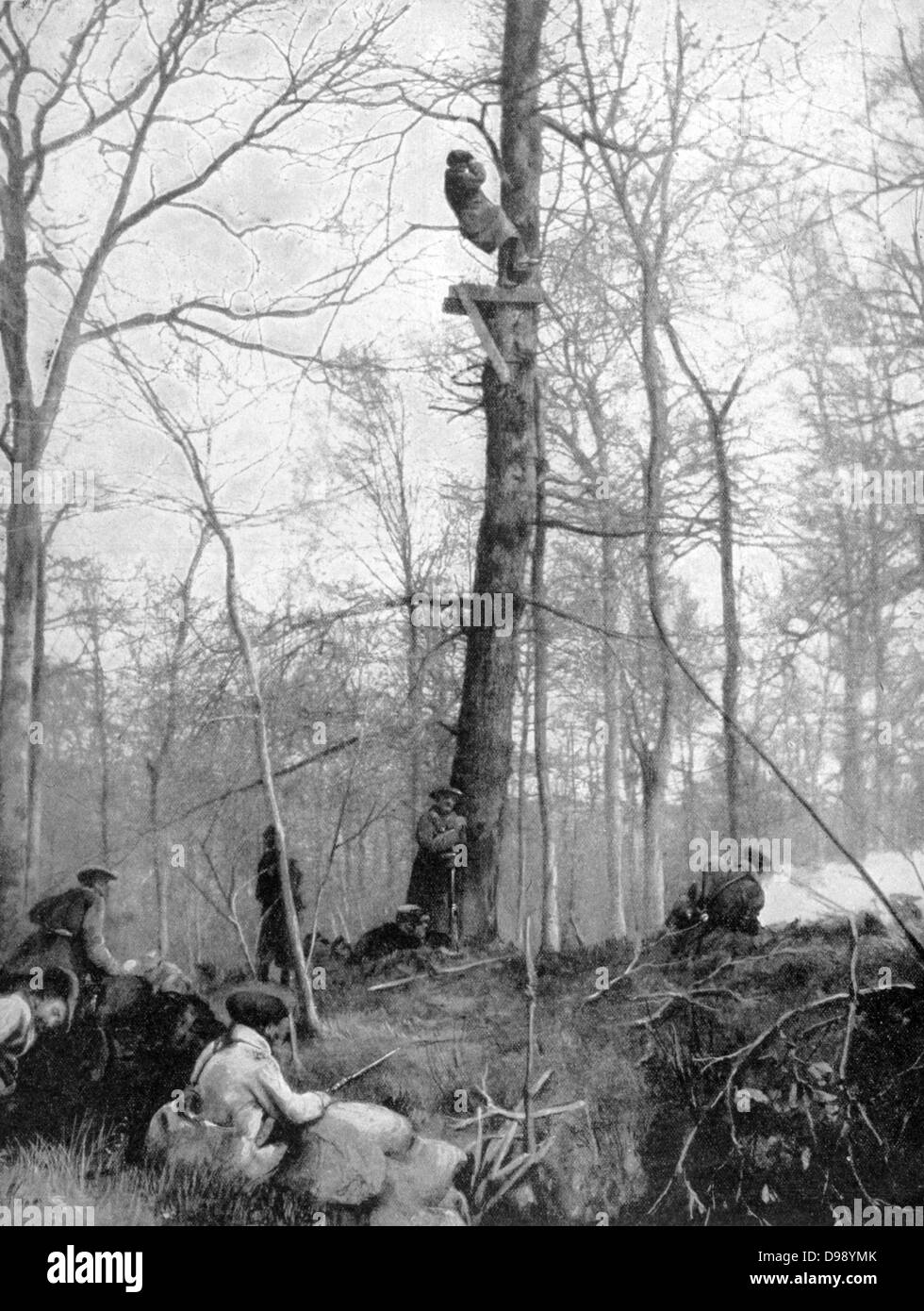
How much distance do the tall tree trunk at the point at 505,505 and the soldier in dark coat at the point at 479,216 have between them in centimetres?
8

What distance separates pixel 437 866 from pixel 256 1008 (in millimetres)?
671

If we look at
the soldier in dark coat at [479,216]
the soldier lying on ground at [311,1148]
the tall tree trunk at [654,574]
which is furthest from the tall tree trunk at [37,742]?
the tall tree trunk at [654,574]

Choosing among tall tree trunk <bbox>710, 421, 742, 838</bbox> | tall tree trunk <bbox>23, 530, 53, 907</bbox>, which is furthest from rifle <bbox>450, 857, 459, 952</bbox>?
tall tree trunk <bbox>23, 530, 53, 907</bbox>

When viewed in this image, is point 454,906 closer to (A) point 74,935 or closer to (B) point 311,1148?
(B) point 311,1148

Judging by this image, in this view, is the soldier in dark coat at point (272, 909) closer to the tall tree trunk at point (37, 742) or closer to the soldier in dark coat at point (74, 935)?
the soldier in dark coat at point (74, 935)

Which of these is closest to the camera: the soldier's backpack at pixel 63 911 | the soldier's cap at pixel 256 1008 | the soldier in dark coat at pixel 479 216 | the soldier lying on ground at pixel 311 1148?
the soldier lying on ground at pixel 311 1148

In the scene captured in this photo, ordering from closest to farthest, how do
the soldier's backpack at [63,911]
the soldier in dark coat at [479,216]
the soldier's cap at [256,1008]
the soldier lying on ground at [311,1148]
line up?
the soldier lying on ground at [311,1148]
the soldier's cap at [256,1008]
the soldier's backpack at [63,911]
the soldier in dark coat at [479,216]

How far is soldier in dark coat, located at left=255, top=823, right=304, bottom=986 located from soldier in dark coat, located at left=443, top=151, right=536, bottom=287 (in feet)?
Answer: 6.31

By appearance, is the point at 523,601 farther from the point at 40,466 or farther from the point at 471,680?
the point at 40,466

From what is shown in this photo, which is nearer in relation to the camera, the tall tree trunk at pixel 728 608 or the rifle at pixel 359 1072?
the rifle at pixel 359 1072

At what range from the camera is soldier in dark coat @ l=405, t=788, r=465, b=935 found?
127 inches

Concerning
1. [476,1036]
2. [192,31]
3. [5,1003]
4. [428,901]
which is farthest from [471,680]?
[192,31]

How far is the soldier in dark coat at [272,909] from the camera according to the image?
313cm

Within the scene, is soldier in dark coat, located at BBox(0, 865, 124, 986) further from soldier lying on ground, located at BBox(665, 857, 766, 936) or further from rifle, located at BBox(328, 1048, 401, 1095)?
soldier lying on ground, located at BBox(665, 857, 766, 936)
